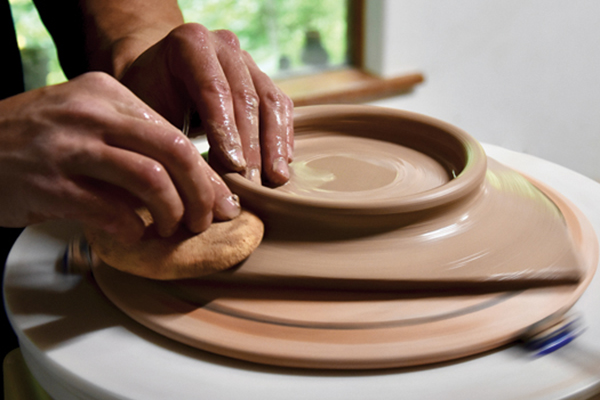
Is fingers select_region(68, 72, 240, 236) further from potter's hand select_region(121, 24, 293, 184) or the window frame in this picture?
the window frame

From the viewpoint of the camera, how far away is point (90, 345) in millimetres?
621

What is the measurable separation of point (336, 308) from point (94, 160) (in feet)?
1.11

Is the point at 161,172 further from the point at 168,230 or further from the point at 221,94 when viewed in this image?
the point at 221,94

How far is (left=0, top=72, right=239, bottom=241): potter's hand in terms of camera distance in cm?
60

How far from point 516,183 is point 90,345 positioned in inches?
27.7

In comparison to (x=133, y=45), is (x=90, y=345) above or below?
below

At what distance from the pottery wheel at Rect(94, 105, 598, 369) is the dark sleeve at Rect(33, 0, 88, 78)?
79cm

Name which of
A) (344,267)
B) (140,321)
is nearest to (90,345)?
(140,321)

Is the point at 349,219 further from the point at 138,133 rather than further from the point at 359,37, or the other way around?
the point at 359,37

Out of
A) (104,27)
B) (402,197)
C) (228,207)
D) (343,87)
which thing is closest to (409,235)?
(402,197)

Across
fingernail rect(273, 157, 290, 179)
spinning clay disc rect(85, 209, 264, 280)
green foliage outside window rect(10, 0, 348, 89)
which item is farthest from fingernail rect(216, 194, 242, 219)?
green foliage outside window rect(10, 0, 348, 89)

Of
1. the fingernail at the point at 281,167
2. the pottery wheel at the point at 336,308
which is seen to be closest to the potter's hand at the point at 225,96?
the fingernail at the point at 281,167

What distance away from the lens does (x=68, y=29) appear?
1317 mm

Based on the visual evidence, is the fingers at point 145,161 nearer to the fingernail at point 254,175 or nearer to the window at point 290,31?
the fingernail at point 254,175
